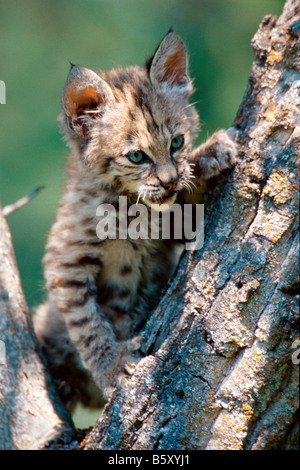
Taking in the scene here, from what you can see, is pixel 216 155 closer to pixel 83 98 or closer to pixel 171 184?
pixel 171 184

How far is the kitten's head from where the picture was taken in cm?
315

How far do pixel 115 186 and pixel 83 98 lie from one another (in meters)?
0.57

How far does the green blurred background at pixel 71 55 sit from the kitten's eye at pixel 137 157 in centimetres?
378

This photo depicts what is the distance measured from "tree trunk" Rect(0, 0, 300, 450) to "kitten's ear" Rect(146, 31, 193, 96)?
2.35ft

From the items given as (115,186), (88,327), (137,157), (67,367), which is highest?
(137,157)

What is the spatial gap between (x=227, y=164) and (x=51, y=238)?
56.2 inches

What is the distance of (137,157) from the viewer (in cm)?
320

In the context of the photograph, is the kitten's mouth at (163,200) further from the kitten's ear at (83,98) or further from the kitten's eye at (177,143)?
the kitten's ear at (83,98)

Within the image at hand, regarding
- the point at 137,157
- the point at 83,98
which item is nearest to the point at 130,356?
the point at 137,157

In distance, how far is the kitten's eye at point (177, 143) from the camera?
3.29 m

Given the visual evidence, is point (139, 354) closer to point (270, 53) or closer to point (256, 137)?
point (256, 137)

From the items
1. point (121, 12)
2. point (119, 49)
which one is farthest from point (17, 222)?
point (121, 12)

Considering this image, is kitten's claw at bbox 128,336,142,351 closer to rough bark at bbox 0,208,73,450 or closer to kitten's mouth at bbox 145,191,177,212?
rough bark at bbox 0,208,73,450

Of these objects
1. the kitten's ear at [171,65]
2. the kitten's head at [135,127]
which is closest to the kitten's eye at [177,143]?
the kitten's head at [135,127]
